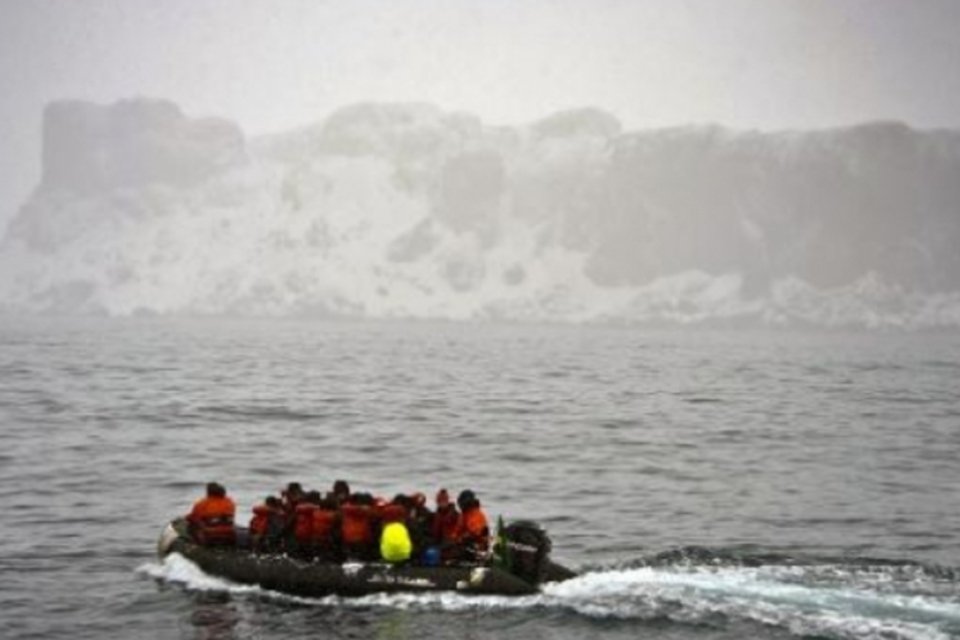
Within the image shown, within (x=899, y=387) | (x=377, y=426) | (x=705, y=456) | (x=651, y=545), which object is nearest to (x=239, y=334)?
(x=899, y=387)

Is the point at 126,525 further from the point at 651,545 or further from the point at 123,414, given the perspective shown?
the point at 123,414

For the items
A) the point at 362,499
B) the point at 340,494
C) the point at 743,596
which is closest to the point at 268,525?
the point at 340,494

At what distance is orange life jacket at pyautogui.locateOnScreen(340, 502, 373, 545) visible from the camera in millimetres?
23750

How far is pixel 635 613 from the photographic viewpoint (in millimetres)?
21984

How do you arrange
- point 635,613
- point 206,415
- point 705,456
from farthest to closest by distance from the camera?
point 206,415 < point 705,456 < point 635,613

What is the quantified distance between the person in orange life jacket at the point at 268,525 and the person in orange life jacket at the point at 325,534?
0.75m

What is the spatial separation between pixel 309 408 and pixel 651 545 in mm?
34145

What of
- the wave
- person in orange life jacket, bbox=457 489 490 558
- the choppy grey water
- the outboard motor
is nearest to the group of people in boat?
person in orange life jacket, bbox=457 489 490 558

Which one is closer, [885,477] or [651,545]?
[651,545]

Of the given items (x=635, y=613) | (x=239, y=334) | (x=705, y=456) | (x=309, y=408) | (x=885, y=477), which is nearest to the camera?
(x=635, y=613)

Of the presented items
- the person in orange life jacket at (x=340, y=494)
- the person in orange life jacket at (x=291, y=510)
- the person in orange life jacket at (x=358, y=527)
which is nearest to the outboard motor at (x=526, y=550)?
the person in orange life jacket at (x=358, y=527)

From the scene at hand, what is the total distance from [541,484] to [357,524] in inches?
568

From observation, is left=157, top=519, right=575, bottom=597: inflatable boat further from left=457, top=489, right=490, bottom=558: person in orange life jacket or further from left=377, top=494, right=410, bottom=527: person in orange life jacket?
left=377, top=494, right=410, bottom=527: person in orange life jacket

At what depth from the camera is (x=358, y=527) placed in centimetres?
2377
